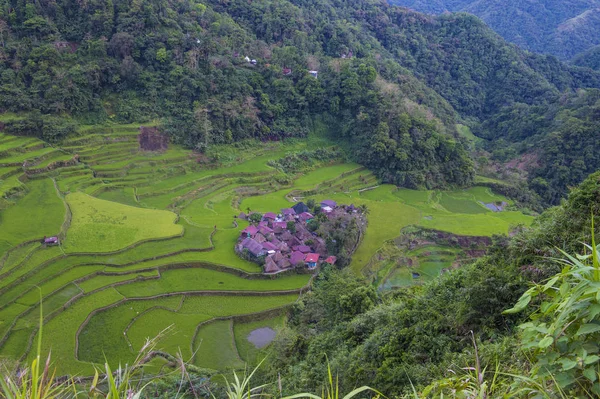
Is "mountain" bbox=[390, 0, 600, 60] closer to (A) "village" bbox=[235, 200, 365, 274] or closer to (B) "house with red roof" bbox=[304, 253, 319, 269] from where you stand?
(A) "village" bbox=[235, 200, 365, 274]

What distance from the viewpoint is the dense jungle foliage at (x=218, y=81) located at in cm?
2353

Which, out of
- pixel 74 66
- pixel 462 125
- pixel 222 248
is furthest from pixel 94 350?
pixel 462 125

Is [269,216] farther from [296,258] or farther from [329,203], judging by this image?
[329,203]

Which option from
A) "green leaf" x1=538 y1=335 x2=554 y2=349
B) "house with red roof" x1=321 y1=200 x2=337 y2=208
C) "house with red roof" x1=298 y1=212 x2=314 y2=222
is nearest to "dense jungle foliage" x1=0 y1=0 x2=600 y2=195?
"house with red roof" x1=321 y1=200 x2=337 y2=208

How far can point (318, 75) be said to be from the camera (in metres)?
31.7

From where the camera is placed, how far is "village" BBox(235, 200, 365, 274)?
15.8 metres

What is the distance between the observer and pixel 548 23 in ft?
217

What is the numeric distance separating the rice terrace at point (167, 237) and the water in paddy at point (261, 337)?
0.06m

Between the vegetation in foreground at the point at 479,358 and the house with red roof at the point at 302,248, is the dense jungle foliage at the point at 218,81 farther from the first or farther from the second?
the vegetation in foreground at the point at 479,358

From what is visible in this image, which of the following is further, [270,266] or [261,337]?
[270,266]

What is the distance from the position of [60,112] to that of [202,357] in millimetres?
17720

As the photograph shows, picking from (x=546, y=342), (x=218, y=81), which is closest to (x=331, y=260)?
(x=546, y=342)

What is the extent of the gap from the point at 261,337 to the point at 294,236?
5.63 metres

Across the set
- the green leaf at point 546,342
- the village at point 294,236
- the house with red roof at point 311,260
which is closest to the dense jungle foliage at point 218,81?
the village at point 294,236
